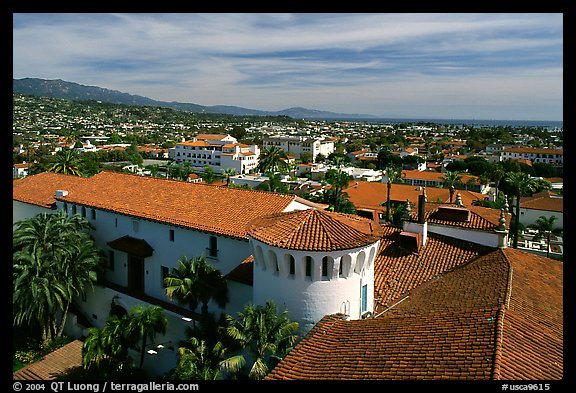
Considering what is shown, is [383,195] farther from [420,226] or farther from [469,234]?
[420,226]

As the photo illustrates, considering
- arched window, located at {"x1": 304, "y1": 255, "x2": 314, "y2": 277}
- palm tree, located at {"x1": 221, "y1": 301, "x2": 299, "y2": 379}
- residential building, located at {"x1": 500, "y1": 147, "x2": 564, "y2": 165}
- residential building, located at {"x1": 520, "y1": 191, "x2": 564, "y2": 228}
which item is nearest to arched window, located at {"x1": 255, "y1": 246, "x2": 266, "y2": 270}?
arched window, located at {"x1": 304, "y1": 255, "x2": 314, "y2": 277}

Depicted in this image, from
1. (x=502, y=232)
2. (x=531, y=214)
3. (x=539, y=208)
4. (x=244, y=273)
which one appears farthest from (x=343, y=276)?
(x=531, y=214)

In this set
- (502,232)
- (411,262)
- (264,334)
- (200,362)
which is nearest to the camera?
(264,334)

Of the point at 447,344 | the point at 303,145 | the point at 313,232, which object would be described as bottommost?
the point at 447,344

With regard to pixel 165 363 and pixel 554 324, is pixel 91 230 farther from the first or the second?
pixel 554 324

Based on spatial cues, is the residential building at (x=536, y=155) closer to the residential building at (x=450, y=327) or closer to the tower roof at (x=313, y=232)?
the residential building at (x=450, y=327)

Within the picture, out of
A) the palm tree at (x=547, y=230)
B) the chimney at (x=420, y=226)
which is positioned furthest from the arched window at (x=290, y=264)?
the palm tree at (x=547, y=230)

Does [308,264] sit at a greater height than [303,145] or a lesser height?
lesser
